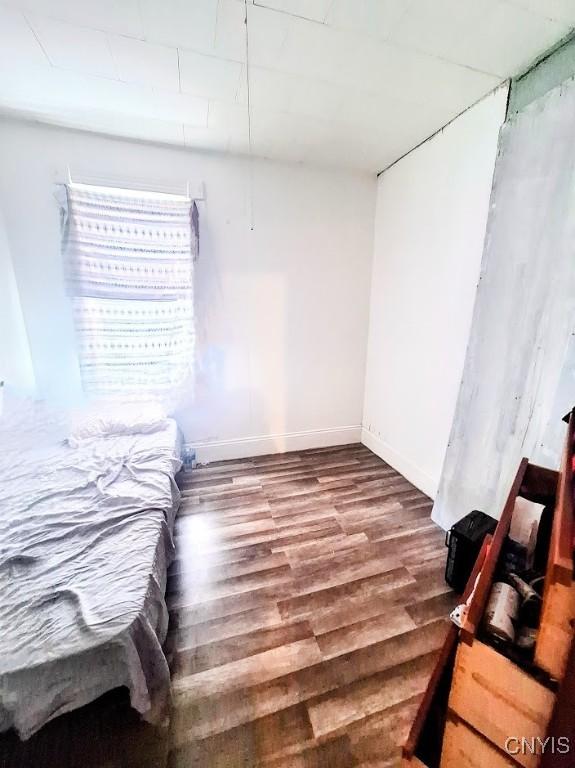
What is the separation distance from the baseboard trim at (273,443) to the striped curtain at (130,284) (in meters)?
0.65

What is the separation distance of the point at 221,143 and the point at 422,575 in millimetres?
2921

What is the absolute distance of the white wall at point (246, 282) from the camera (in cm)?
→ 205

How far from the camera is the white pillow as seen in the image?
2002mm

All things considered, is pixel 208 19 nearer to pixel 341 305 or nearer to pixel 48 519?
pixel 341 305

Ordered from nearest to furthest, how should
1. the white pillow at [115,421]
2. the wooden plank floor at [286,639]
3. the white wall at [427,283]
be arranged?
the wooden plank floor at [286,639] < the white wall at [427,283] < the white pillow at [115,421]

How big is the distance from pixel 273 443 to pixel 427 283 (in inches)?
71.6

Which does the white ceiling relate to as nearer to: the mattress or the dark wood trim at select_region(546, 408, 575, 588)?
the dark wood trim at select_region(546, 408, 575, 588)

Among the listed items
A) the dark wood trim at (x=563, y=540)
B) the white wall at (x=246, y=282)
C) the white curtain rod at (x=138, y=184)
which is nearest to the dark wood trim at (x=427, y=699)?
the dark wood trim at (x=563, y=540)

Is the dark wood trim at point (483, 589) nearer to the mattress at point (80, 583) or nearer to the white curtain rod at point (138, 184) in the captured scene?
the mattress at point (80, 583)

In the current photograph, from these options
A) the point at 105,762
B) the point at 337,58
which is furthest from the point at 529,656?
the point at 337,58

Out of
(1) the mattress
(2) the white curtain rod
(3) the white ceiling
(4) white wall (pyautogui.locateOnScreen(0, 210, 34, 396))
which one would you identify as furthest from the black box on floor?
(4) white wall (pyautogui.locateOnScreen(0, 210, 34, 396))

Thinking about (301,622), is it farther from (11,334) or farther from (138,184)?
(138,184)

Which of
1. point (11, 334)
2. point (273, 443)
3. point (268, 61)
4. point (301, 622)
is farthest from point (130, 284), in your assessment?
point (301, 622)

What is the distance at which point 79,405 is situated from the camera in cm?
224
